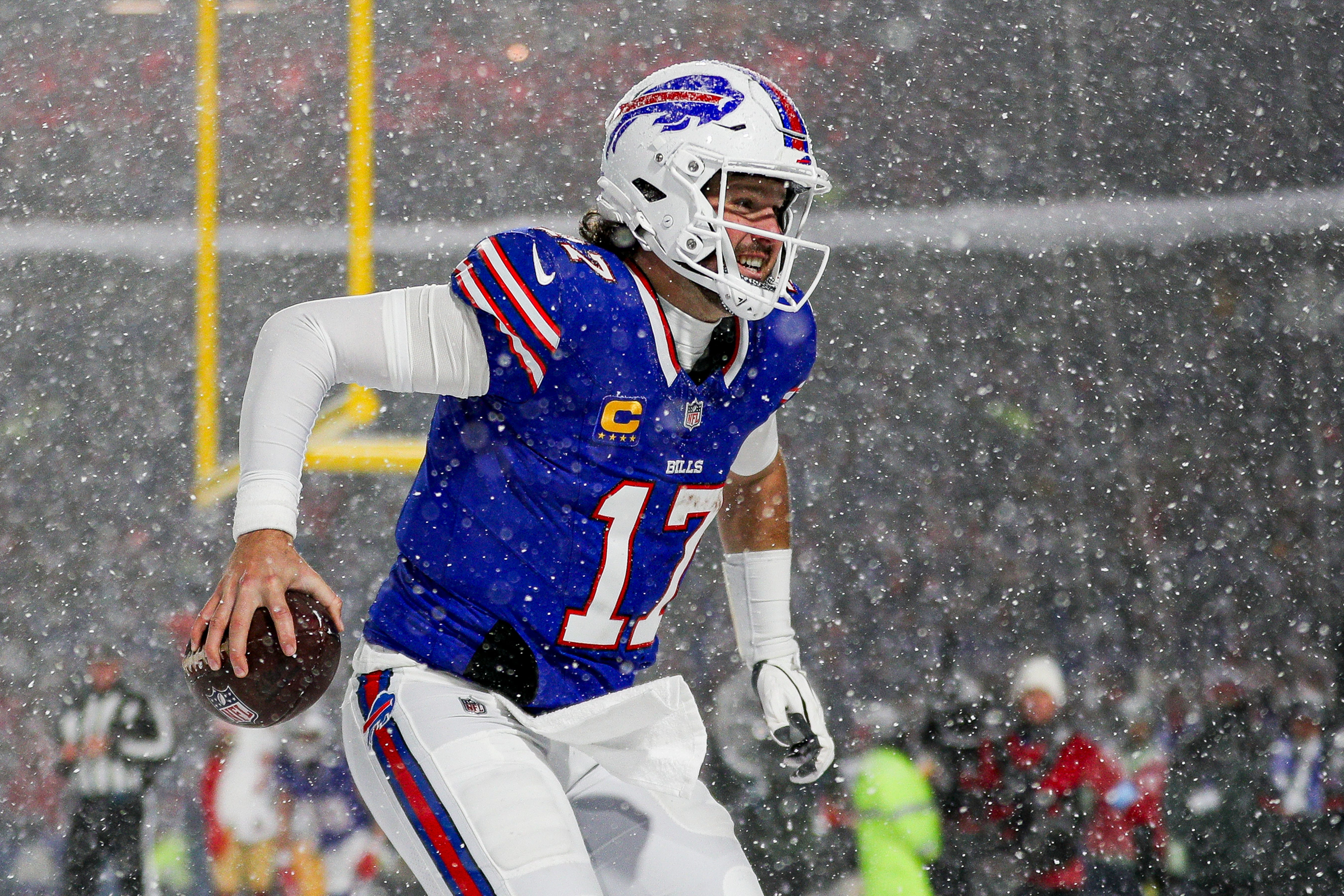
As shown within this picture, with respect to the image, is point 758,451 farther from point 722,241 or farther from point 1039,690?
point 1039,690

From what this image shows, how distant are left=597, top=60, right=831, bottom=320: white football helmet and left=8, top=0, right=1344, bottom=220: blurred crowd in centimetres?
303

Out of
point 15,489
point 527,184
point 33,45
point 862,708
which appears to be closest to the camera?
point 862,708

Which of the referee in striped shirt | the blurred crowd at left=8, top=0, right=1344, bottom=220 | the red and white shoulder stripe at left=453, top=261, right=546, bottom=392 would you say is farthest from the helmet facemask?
the blurred crowd at left=8, top=0, right=1344, bottom=220

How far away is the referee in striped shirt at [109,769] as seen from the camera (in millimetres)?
3439

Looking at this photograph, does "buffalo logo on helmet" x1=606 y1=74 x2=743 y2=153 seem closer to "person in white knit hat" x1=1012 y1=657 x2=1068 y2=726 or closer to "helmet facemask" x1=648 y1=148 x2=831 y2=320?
"helmet facemask" x1=648 y1=148 x2=831 y2=320

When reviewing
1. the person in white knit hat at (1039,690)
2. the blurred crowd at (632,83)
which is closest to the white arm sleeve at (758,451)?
the person in white knit hat at (1039,690)

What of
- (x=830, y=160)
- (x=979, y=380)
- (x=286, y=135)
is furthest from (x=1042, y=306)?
(x=286, y=135)

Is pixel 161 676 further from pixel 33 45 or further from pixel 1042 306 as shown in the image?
pixel 1042 306

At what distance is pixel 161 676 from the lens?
377 cm

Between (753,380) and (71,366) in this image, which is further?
Result: (71,366)

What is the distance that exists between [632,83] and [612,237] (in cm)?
344

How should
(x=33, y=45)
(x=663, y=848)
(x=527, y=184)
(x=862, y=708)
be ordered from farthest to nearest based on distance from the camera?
1. (x=33, y=45)
2. (x=527, y=184)
3. (x=862, y=708)
4. (x=663, y=848)

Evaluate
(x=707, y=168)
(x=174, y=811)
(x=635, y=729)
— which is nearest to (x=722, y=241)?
(x=707, y=168)

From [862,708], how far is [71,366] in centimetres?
304
